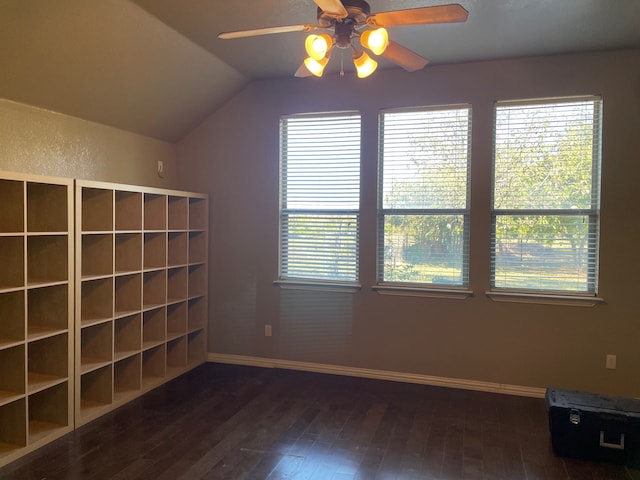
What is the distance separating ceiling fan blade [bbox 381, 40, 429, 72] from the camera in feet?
7.93

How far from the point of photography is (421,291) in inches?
161

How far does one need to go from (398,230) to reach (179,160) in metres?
2.29

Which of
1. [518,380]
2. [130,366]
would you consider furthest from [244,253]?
[518,380]

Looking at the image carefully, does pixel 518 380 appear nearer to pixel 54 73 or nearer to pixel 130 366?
pixel 130 366

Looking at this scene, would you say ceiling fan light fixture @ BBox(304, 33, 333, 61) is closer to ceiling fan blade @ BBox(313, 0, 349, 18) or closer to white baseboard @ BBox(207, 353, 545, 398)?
ceiling fan blade @ BBox(313, 0, 349, 18)

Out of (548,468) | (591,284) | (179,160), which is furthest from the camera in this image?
(179,160)

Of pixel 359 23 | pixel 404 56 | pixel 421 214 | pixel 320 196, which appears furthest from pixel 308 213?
pixel 359 23

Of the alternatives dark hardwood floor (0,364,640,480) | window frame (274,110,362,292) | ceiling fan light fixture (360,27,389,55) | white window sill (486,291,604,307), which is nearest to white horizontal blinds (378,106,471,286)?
window frame (274,110,362,292)

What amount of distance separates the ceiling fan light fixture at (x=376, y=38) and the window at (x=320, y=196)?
6.78 ft

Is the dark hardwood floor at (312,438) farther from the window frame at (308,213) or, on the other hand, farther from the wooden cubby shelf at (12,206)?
the wooden cubby shelf at (12,206)

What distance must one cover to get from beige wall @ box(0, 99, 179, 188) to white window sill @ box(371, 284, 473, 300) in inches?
91.2

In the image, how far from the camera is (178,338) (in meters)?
4.37

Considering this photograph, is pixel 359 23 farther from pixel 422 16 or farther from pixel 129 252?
pixel 129 252

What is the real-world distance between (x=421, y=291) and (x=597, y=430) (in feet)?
5.39
